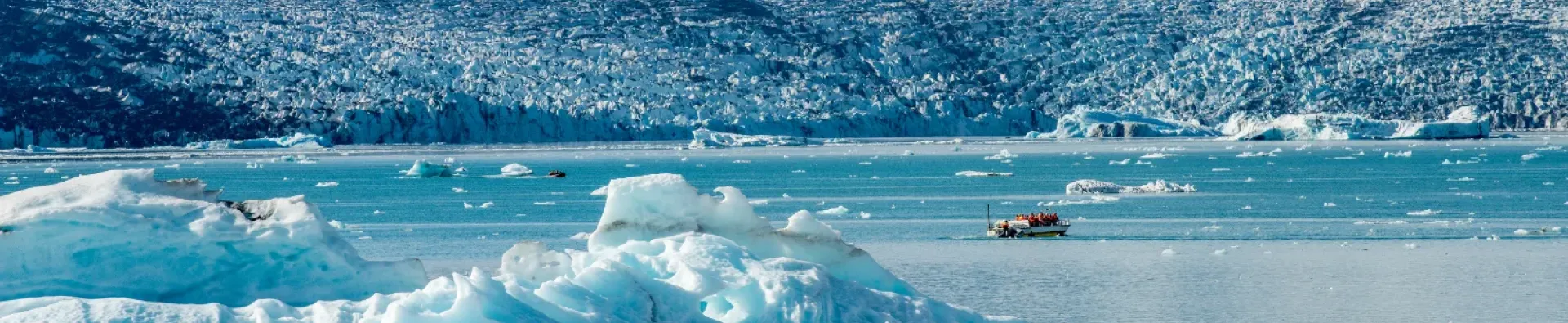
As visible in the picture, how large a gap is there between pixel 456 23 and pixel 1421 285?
102933 millimetres

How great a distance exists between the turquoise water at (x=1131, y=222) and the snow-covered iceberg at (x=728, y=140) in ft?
61.1

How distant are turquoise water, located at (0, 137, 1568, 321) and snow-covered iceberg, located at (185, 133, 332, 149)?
16837 millimetres

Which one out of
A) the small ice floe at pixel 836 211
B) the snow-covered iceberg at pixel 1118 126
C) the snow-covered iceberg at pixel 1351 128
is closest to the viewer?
the small ice floe at pixel 836 211

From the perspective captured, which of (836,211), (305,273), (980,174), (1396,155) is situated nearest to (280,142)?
(980,174)

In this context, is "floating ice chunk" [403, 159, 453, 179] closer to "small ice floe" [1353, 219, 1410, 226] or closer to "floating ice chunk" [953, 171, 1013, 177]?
"floating ice chunk" [953, 171, 1013, 177]

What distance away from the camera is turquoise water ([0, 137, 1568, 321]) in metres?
17.3

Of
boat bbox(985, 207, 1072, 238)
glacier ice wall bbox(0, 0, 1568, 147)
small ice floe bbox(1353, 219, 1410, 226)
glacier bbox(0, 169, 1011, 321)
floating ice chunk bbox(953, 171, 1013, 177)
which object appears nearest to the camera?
glacier bbox(0, 169, 1011, 321)

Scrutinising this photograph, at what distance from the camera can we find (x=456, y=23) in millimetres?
117000

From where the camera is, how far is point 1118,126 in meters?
92.5

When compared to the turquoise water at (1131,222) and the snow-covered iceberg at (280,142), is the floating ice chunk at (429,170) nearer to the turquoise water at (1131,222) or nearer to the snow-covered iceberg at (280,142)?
the turquoise water at (1131,222)

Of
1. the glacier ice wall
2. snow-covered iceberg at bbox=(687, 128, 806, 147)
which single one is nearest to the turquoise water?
snow-covered iceberg at bbox=(687, 128, 806, 147)

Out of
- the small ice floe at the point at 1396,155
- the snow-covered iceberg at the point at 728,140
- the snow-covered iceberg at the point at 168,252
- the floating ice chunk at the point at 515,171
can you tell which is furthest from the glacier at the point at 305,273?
the snow-covered iceberg at the point at 728,140

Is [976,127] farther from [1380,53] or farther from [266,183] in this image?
[266,183]

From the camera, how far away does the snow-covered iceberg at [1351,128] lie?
83312mm
